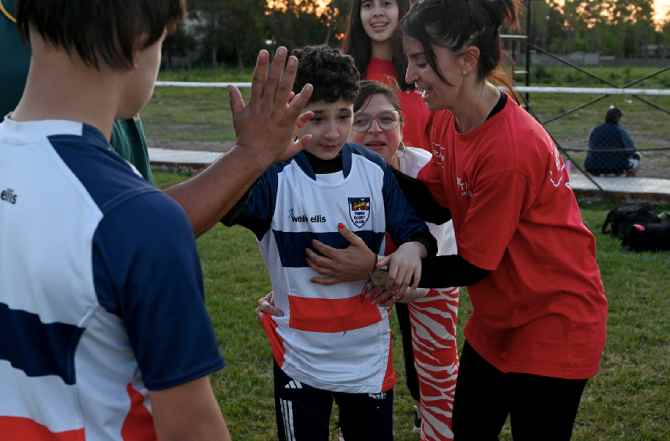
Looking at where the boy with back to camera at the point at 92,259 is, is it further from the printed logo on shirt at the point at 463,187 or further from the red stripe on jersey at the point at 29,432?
the printed logo on shirt at the point at 463,187

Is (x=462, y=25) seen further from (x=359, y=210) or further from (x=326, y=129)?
(x=359, y=210)

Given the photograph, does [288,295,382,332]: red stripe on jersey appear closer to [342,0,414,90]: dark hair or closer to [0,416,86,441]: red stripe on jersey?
[0,416,86,441]: red stripe on jersey

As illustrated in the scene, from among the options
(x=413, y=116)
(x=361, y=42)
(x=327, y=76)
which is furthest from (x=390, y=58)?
(x=327, y=76)

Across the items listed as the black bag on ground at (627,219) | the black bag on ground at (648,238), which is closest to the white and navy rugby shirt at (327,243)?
the black bag on ground at (648,238)

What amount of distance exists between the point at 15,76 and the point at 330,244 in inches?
45.5

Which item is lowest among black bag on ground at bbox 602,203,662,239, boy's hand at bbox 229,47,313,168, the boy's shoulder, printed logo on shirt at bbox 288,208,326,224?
black bag on ground at bbox 602,203,662,239

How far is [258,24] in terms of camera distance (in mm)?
55344

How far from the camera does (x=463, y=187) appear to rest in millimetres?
2451

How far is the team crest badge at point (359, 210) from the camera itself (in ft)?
8.71

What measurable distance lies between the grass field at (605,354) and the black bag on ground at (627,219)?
253 millimetres

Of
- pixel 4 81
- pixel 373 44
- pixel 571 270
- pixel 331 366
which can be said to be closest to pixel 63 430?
pixel 4 81

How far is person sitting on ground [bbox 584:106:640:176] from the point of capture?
408 inches

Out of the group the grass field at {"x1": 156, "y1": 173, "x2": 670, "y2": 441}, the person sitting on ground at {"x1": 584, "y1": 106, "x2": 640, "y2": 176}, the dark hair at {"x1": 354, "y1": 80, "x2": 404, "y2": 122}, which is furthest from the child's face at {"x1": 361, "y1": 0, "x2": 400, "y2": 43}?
the person sitting on ground at {"x1": 584, "y1": 106, "x2": 640, "y2": 176}

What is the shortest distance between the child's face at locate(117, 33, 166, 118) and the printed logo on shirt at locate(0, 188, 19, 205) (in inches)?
8.7
